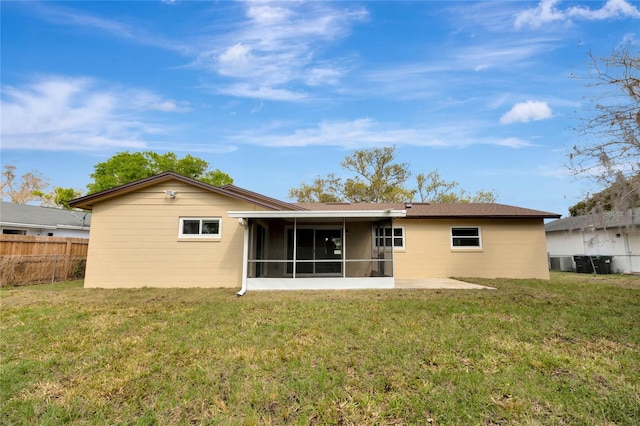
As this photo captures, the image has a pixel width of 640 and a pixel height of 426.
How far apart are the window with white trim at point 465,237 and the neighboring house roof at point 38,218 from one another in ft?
71.6

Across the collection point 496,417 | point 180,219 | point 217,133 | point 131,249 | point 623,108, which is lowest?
point 496,417

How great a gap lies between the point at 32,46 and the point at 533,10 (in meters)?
16.1

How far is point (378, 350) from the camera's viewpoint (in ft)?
14.4

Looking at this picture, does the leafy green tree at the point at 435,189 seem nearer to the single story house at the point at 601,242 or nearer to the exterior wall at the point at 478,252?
the single story house at the point at 601,242

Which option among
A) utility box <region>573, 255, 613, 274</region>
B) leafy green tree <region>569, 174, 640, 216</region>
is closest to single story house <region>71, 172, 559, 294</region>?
leafy green tree <region>569, 174, 640, 216</region>

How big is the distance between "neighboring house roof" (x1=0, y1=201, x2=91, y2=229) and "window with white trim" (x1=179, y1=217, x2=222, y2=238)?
1285cm

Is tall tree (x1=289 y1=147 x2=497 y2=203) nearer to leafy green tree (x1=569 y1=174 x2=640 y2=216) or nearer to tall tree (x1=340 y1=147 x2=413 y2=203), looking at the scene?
tall tree (x1=340 y1=147 x2=413 y2=203)

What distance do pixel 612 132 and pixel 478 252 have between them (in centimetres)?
700

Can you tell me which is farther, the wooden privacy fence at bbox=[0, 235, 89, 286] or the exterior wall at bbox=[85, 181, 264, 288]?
the wooden privacy fence at bbox=[0, 235, 89, 286]

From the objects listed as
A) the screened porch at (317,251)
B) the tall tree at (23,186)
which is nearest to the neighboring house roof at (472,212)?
the screened porch at (317,251)

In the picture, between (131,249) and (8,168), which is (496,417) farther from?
(8,168)

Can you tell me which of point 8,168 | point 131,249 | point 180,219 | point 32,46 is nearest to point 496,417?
point 180,219

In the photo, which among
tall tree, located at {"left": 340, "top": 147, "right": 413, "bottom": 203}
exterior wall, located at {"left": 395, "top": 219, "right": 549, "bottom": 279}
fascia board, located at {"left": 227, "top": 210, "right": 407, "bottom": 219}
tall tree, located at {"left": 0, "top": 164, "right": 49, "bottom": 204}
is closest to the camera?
fascia board, located at {"left": 227, "top": 210, "right": 407, "bottom": 219}

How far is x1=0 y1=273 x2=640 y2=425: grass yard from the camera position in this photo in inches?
122
